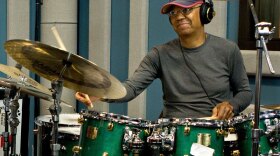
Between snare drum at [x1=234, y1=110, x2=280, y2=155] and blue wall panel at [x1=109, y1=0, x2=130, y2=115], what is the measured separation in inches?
93.9

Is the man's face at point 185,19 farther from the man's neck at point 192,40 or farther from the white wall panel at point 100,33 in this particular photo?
the white wall panel at point 100,33

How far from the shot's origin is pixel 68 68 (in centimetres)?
334

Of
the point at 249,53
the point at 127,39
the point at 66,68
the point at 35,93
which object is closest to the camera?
the point at 66,68

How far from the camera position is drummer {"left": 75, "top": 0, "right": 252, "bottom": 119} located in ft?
12.9

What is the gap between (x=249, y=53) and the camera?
4953 millimetres

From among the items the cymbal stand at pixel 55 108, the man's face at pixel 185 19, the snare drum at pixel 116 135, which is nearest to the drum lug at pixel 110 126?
the snare drum at pixel 116 135

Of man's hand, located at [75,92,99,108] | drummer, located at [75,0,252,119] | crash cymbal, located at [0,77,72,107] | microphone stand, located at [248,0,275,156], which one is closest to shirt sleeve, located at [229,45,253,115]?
drummer, located at [75,0,252,119]

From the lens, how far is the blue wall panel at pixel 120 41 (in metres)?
5.64

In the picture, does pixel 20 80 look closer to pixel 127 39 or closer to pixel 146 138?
pixel 146 138

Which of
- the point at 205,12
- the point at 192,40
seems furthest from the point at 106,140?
the point at 205,12

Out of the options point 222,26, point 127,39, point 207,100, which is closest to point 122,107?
point 127,39

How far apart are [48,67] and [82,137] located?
1.42 feet

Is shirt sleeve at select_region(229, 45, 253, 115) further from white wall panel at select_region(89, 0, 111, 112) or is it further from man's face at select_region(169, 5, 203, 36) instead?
white wall panel at select_region(89, 0, 111, 112)

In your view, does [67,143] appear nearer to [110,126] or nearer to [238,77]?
[110,126]
